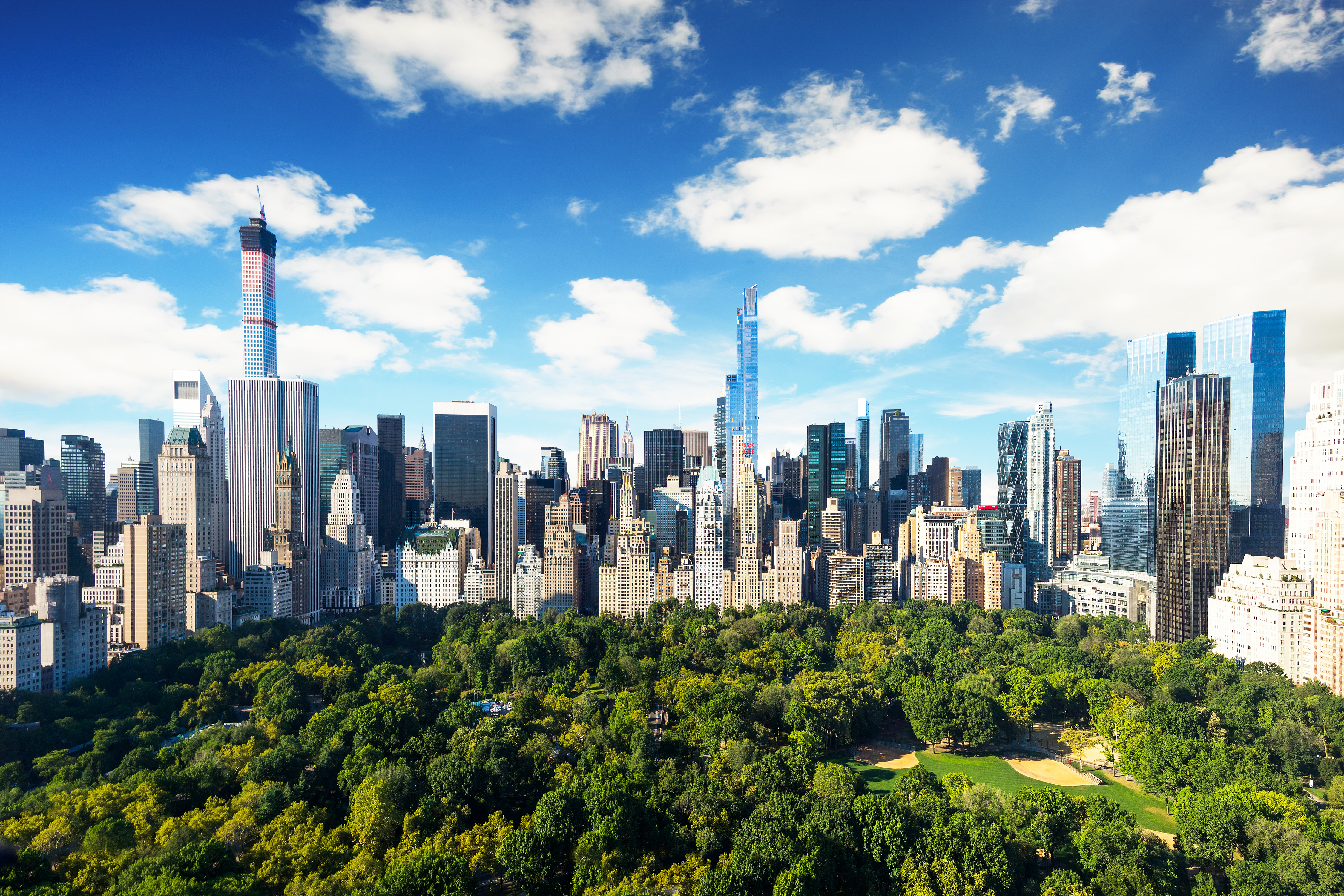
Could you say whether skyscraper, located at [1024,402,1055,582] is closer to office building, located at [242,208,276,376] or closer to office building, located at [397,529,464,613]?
office building, located at [397,529,464,613]

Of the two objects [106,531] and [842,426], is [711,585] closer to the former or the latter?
[842,426]

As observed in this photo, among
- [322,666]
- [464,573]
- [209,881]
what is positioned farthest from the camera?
[464,573]

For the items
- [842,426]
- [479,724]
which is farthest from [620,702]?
[842,426]

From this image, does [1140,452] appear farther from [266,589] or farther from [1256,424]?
[266,589]

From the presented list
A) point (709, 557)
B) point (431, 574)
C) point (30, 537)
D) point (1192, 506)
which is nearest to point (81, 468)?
point (30, 537)

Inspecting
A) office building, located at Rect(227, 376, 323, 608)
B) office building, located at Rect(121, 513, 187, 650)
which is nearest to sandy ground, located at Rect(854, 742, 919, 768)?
office building, located at Rect(121, 513, 187, 650)

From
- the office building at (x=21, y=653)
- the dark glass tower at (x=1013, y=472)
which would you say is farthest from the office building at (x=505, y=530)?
the dark glass tower at (x=1013, y=472)
